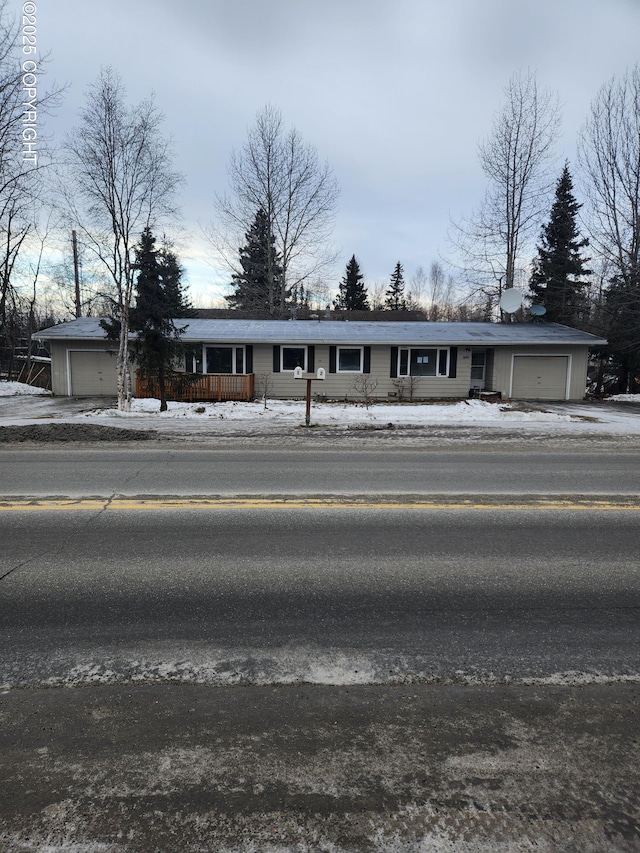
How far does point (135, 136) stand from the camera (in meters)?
16.9

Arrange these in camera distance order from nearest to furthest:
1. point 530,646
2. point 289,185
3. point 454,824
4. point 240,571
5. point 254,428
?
point 454,824, point 530,646, point 240,571, point 254,428, point 289,185

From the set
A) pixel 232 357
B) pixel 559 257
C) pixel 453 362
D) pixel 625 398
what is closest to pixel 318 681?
pixel 232 357

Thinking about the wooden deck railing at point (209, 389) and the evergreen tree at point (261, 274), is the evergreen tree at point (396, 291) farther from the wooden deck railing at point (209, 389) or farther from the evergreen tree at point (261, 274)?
the wooden deck railing at point (209, 389)

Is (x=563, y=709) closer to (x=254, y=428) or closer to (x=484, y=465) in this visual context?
(x=484, y=465)

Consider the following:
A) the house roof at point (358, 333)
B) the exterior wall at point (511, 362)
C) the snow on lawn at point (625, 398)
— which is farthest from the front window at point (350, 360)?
the snow on lawn at point (625, 398)

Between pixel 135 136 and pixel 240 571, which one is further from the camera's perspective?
pixel 135 136

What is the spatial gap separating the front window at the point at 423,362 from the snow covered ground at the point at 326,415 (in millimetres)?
A: 2418

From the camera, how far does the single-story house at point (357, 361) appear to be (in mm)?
21484

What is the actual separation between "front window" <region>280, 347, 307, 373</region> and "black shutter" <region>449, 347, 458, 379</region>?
5.97 meters

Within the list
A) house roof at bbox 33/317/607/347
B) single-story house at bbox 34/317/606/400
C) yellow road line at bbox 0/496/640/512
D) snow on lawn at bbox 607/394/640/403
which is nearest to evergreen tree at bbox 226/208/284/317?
house roof at bbox 33/317/607/347

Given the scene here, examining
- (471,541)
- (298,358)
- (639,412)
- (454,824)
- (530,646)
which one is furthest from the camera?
(298,358)

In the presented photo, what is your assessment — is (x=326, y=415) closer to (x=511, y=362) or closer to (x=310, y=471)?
(x=310, y=471)

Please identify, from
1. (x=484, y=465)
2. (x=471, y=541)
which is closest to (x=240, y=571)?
(x=471, y=541)

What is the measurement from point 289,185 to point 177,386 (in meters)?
21.1
